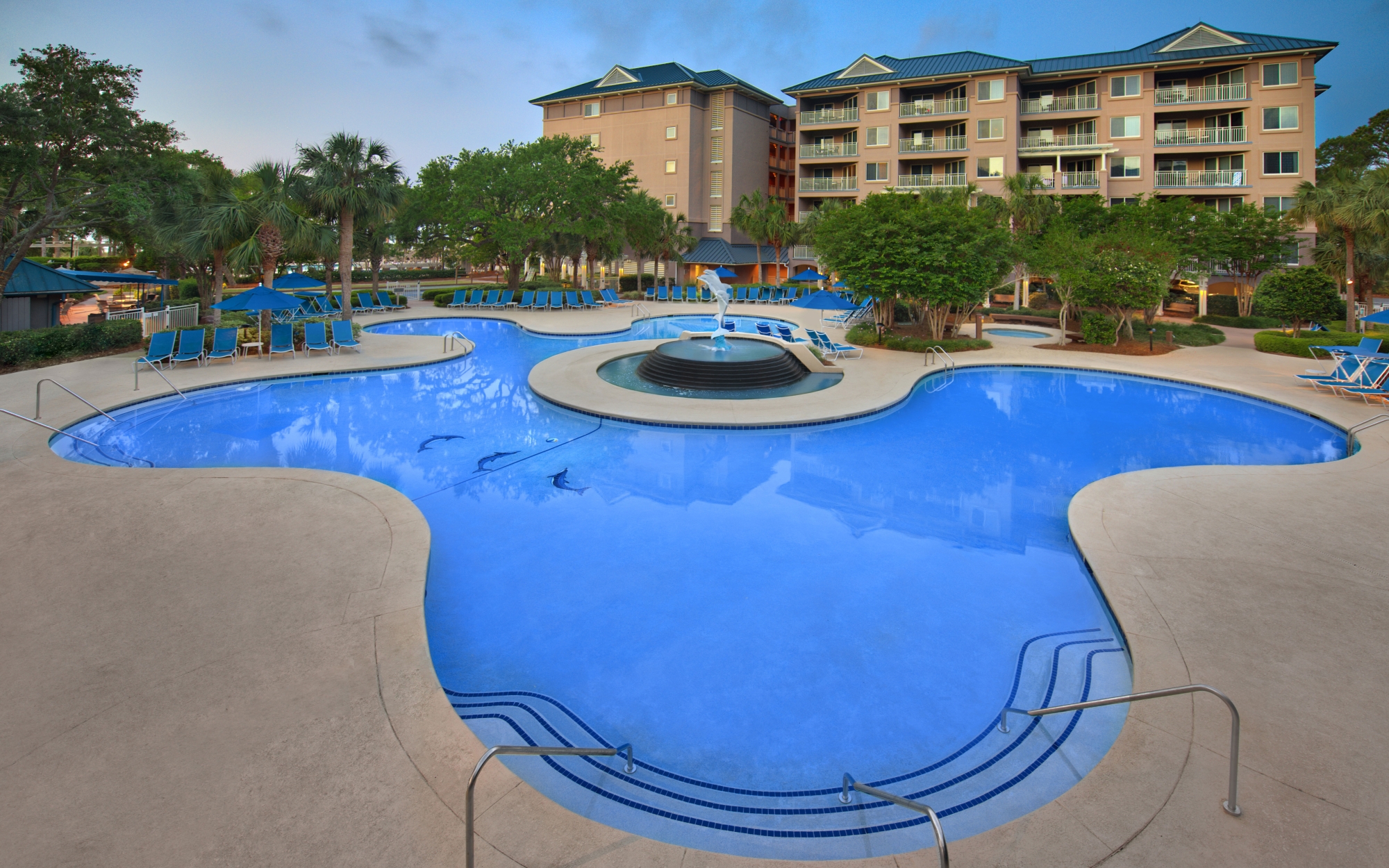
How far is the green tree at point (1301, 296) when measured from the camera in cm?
2473

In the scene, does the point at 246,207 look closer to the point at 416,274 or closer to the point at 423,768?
the point at 423,768

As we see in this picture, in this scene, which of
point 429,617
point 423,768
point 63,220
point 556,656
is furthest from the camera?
point 63,220

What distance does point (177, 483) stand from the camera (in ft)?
30.4

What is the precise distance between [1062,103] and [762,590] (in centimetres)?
4717

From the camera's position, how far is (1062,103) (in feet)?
142

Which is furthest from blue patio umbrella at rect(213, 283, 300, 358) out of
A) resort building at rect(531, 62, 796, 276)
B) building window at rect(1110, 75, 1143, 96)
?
building window at rect(1110, 75, 1143, 96)

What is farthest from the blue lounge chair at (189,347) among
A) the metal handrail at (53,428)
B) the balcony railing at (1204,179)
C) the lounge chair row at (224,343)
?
the balcony railing at (1204,179)

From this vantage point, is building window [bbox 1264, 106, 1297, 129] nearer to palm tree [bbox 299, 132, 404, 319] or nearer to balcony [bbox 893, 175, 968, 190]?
balcony [bbox 893, 175, 968, 190]

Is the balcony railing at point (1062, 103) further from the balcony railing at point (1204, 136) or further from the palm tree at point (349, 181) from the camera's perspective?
the palm tree at point (349, 181)

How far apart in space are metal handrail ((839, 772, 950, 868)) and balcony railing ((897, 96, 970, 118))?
4862 cm

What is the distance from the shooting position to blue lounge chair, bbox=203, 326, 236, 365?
62.7 feet

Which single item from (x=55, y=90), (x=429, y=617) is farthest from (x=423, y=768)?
(x=55, y=90)

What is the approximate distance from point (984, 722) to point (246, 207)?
969 inches

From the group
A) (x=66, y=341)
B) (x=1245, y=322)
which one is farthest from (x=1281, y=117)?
(x=66, y=341)
